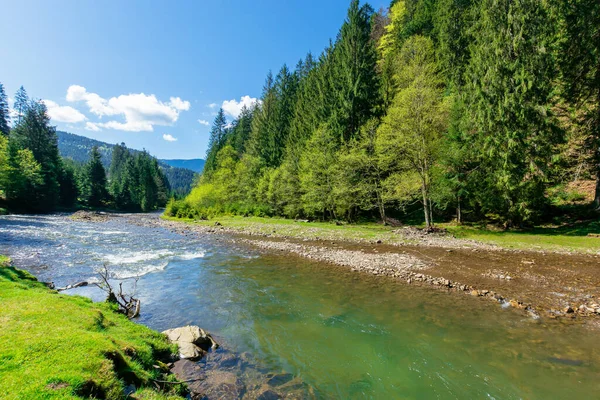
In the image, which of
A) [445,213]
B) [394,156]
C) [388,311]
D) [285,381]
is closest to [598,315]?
[388,311]

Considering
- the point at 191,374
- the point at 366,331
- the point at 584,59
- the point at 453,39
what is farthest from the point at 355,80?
the point at 191,374

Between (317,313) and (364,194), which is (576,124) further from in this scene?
(317,313)

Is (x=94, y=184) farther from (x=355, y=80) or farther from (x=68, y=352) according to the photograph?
(x=68, y=352)

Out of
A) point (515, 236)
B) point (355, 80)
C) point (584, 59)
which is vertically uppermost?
point (355, 80)

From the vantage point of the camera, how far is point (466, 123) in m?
24.0

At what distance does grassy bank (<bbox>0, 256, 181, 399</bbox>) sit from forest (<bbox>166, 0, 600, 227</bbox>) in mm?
24183

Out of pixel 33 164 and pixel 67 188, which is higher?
pixel 33 164

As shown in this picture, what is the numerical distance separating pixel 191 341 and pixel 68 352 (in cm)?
319

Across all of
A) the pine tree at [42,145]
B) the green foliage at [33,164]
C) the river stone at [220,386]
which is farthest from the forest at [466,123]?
the pine tree at [42,145]

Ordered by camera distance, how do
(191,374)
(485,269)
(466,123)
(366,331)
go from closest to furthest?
1. (191,374)
2. (366,331)
3. (485,269)
4. (466,123)

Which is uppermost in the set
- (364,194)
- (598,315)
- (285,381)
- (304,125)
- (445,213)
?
(304,125)

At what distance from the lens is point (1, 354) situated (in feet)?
13.3

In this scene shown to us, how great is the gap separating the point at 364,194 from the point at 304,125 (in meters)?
21.0

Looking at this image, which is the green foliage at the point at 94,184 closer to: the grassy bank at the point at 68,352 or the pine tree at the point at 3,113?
the pine tree at the point at 3,113
